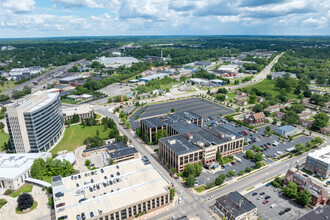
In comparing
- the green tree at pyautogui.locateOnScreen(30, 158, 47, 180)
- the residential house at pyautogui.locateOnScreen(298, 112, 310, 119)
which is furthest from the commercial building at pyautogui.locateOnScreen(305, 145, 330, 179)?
the green tree at pyautogui.locateOnScreen(30, 158, 47, 180)

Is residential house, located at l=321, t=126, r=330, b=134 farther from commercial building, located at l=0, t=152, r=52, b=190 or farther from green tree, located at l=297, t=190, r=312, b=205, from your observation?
commercial building, located at l=0, t=152, r=52, b=190

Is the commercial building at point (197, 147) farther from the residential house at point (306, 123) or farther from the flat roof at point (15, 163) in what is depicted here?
the residential house at point (306, 123)

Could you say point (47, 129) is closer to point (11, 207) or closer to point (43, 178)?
point (43, 178)

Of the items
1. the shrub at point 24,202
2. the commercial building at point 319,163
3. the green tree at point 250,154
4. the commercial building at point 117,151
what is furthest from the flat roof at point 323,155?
the shrub at point 24,202

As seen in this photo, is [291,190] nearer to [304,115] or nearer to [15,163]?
[304,115]

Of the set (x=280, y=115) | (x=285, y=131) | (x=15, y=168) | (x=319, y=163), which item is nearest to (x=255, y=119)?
(x=285, y=131)
